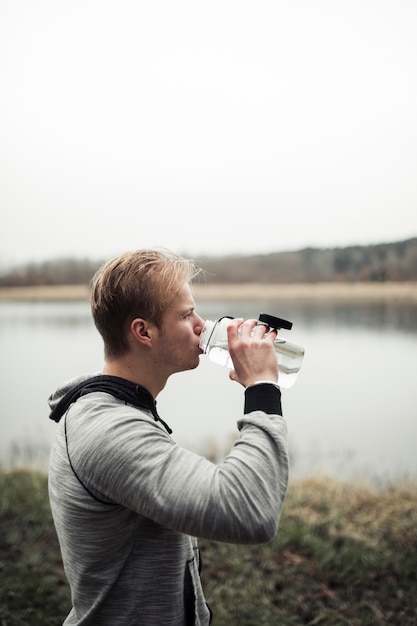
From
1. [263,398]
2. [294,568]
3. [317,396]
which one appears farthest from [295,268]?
[263,398]

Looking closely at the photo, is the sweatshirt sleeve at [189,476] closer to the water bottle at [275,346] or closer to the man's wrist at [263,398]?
the man's wrist at [263,398]

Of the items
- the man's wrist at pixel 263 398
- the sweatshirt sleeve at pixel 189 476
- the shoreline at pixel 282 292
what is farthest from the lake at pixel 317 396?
the sweatshirt sleeve at pixel 189 476

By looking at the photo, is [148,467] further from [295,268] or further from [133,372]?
[295,268]

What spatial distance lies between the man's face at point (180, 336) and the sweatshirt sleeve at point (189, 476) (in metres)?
0.23

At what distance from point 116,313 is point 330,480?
13.5 feet

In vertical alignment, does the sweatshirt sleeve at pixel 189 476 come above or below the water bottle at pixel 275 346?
below

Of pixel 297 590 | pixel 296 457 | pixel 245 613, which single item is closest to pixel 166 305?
pixel 245 613

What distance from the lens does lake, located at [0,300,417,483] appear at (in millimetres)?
5547

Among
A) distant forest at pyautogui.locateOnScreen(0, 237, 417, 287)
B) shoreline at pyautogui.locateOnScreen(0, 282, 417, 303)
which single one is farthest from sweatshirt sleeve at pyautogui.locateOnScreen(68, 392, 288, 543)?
shoreline at pyautogui.locateOnScreen(0, 282, 417, 303)

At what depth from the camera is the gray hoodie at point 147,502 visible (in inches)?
35.2

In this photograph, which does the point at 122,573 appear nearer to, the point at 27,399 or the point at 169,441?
the point at 169,441

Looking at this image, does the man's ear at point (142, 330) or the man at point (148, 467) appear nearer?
the man at point (148, 467)

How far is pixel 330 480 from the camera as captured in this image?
4.74 m

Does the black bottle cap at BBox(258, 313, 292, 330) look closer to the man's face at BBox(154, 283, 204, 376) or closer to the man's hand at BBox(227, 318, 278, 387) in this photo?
the man's hand at BBox(227, 318, 278, 387)
